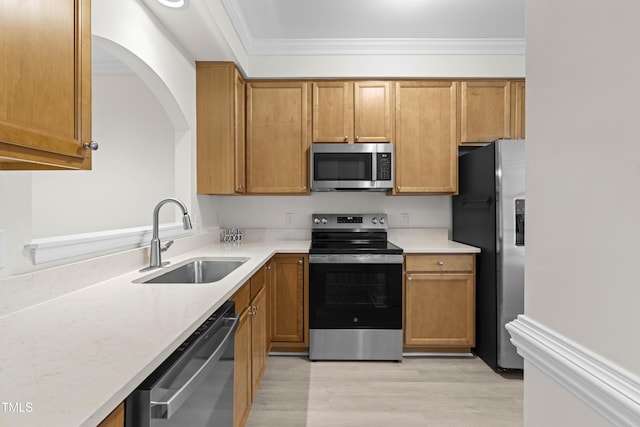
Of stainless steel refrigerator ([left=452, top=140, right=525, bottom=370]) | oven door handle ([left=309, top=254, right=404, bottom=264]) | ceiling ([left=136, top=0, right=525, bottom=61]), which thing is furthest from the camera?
oven door handle ([left=309, top=254, right=404, bottom=264])

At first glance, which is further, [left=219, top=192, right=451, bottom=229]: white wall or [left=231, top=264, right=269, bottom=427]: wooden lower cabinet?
[left=219, top=192, right=451, bottom=229]: white wall

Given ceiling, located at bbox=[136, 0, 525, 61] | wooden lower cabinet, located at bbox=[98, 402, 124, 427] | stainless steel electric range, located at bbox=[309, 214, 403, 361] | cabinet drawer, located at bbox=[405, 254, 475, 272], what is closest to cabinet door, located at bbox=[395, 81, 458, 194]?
ceiling, located at bbox=[136, 0, 525, 61]

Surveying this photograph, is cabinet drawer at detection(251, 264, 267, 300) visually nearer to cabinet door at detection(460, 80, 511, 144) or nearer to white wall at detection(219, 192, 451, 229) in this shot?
white wall at detection(219, 192, 451, 229)

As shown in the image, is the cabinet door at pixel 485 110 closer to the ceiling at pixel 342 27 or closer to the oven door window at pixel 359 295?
the ceiling at pixel 342 27

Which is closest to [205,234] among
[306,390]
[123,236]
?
[123,236]

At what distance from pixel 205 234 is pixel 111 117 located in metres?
1.66

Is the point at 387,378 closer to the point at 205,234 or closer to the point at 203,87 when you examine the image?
the point at 205,234

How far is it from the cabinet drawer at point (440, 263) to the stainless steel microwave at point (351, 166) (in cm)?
65

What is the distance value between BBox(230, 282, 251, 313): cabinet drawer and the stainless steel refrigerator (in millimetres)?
1790

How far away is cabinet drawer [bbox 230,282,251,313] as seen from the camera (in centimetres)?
169

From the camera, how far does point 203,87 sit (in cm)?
298

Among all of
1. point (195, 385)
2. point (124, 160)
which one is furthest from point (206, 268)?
point (124, 160)

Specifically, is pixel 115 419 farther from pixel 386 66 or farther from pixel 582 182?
pixel 386 66

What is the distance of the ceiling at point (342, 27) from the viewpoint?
244cm
